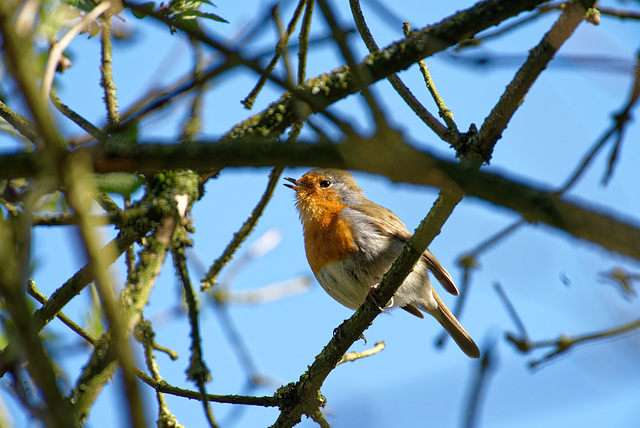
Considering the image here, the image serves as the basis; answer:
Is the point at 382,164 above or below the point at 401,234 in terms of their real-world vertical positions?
below

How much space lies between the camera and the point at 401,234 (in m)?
5.60

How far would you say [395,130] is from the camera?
139 centimetres

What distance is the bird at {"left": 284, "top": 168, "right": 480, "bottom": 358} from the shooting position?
17.2 feet

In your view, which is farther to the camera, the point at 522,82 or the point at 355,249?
the point at 355,249

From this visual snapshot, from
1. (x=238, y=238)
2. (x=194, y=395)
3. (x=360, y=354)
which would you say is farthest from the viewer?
(x=238, y=238)

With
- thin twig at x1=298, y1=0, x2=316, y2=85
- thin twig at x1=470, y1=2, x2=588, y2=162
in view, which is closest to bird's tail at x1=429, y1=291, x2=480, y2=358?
thin twig at x1=298, y1=0, x2=316, y2=85

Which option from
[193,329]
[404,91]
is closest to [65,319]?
[193,329]

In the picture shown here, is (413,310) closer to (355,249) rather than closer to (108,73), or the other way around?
(355,249)

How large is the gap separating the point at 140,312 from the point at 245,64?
205cm

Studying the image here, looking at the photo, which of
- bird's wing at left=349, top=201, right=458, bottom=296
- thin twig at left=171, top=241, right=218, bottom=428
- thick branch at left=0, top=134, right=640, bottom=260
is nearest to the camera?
thick branch at left=0, top=134, right=640, bottom=260

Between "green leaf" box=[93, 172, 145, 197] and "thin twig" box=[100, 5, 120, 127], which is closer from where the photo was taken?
"green leaf" box=[93, 172, 145, 197]

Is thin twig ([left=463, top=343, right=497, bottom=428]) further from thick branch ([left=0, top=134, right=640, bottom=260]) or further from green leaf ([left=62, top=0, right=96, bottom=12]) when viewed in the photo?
green leaf ([left=62, top=0, right=96, bottom=12])

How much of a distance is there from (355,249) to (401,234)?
1.95ft

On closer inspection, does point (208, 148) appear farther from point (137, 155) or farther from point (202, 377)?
point (202, 377)
